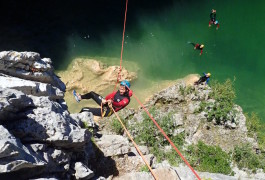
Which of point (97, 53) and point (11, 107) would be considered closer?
point (11, 107)

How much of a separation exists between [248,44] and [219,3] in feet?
14.6

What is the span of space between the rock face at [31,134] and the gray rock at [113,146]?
634 millimetres

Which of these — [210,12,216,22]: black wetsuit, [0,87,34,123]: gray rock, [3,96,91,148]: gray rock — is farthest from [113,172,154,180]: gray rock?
[210,12,216,22]: black wetsuit

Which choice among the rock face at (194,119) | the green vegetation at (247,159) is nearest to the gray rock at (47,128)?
the rock face at (194,119)

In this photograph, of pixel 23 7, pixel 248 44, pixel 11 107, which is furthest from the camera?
pixel 248 44

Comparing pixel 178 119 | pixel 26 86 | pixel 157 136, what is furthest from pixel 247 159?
pixel 26 86

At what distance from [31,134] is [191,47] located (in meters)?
13.8

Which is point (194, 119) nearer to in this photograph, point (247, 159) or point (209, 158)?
point (209, 158)

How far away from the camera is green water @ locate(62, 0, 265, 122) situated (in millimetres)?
15992

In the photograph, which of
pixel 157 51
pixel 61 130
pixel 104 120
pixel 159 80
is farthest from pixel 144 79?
pixel 61 130

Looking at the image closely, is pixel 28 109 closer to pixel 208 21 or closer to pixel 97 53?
pixel 97 53

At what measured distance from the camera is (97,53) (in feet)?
52.2

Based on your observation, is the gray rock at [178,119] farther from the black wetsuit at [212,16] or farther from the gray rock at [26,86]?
the black wetsuit at [212,16]

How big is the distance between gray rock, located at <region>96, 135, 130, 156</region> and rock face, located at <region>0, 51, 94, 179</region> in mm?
634
